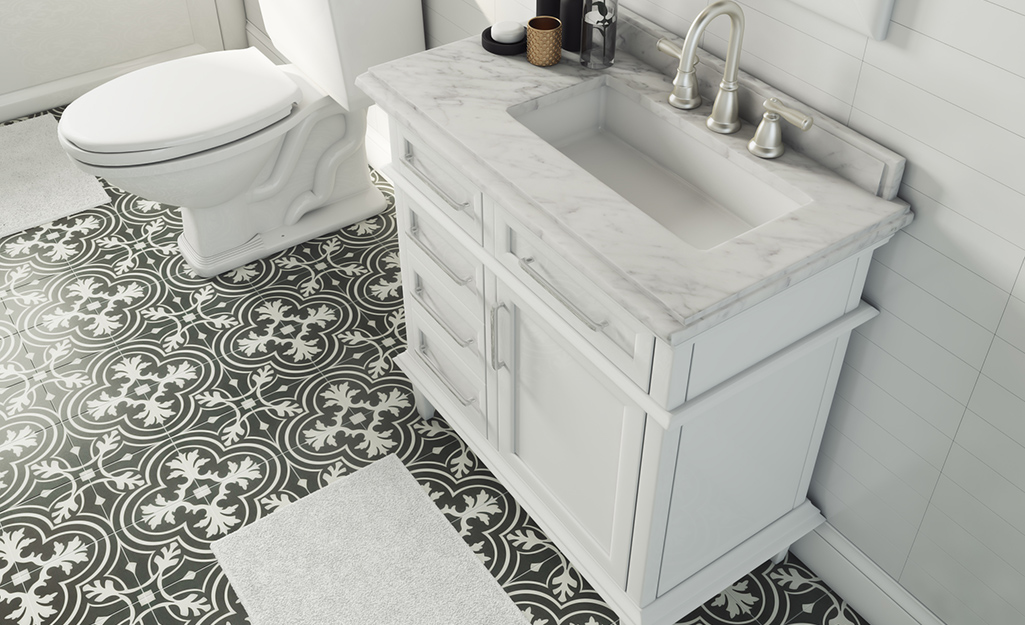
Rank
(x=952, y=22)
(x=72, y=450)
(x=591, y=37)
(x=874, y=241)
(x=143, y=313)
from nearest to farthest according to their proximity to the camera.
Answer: (x=952, y=22) → (x=874, y=241) → (x=591, y=37) → (x=72, y=450) → (x=143, y=313)

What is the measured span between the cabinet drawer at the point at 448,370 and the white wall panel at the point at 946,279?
2.42 feet

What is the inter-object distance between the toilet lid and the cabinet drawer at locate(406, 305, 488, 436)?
26.4 inches

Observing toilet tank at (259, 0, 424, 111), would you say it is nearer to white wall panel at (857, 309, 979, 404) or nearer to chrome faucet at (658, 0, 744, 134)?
chrome faucet at (658, 0, 744, 134)

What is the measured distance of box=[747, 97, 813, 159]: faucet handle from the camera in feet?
4.26

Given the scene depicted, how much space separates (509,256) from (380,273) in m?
1.12

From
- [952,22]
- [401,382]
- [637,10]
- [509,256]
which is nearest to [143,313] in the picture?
[401,382]

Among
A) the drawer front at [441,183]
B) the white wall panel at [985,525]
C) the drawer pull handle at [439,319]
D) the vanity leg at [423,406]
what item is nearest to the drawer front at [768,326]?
the white wall panel at [985,525]

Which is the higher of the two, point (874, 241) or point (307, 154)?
point (874, 241)

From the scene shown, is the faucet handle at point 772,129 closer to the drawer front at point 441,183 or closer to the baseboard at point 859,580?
the drawer front at point 441,183

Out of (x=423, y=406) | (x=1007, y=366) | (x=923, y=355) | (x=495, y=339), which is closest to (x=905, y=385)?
(x=923, y=355)

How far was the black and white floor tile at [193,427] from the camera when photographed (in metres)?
1.75

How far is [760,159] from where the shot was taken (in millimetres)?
1365

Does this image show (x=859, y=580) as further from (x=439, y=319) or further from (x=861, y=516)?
(x=439, y=319)

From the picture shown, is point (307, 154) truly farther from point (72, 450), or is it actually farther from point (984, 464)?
point (984, 464)
